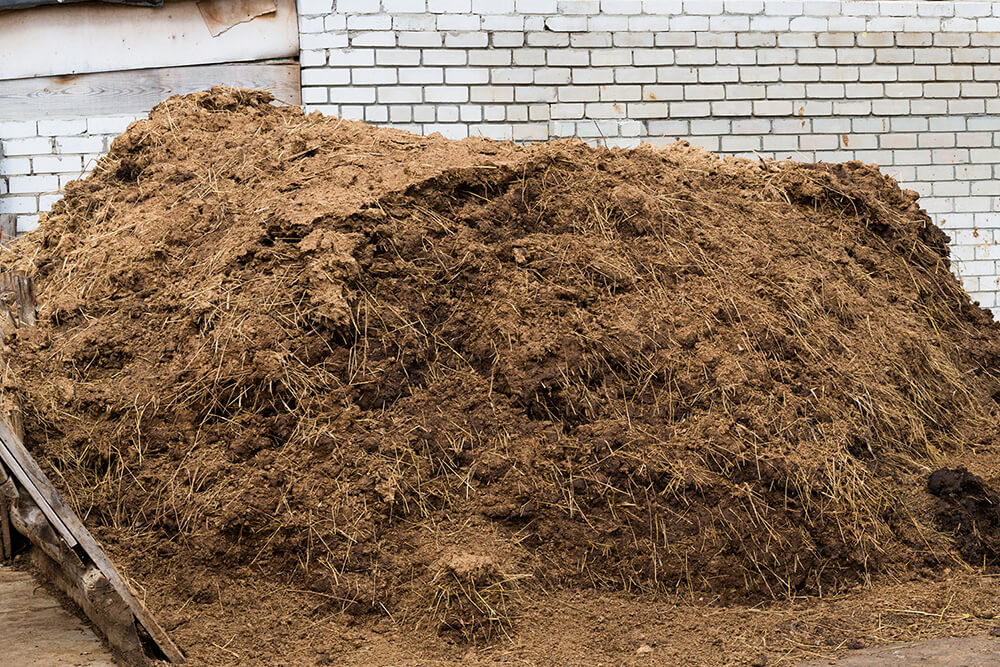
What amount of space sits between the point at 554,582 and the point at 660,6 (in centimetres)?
529

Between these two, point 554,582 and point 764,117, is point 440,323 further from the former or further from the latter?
point 764,117

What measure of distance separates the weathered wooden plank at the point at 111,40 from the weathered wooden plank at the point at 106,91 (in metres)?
0.06

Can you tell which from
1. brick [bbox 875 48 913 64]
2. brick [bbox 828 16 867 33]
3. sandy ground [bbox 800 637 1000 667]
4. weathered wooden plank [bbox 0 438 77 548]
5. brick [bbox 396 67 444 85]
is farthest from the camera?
brick [bbox 875 48 913 64]

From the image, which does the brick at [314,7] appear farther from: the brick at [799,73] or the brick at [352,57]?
the brick at [799,73]

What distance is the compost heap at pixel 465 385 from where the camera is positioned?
3.68 m

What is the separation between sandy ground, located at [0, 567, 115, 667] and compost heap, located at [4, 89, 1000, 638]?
341 mm

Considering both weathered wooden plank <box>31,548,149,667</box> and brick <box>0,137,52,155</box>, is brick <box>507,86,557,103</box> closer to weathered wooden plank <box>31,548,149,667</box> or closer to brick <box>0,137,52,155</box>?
brick <box>0,137,52,155</box>

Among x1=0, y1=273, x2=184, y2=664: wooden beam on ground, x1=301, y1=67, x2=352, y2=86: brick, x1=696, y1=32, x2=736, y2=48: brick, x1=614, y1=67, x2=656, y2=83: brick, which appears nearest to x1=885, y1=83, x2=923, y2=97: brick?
x1=696, y1=32, x2=736, y2=48: brick

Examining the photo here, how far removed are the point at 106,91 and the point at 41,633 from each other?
475 cm

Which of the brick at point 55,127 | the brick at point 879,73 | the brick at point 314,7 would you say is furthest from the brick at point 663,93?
the brick at point 55,127

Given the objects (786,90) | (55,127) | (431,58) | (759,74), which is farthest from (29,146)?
(786,90)

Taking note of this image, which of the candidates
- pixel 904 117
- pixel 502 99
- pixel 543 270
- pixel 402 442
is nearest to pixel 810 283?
pixel 543 270

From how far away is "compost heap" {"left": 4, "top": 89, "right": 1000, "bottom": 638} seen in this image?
3.68 metres

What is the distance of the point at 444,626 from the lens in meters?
3.41
